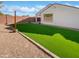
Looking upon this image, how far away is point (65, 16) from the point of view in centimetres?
2467

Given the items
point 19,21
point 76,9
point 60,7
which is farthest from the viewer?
point 19,21

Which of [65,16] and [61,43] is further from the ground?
[61,43]

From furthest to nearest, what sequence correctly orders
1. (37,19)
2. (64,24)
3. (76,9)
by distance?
(37,19)
(64,24)
(76,9)

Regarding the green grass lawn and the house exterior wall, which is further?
the house exterior wall

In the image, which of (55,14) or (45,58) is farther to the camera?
(55,14)

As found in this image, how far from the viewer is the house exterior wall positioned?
72.7 ft

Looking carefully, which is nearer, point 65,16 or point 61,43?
point 61,43

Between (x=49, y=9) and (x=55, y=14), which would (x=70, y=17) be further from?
(x=49, y=9)

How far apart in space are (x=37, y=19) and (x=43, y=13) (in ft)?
32.5

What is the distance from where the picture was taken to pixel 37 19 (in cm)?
4325

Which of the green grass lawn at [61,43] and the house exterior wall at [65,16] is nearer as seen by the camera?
the green grass lawn at [61,43]

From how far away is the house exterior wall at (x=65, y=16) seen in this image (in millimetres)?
22150

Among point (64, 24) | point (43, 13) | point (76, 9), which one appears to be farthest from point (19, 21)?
point (76, 9)

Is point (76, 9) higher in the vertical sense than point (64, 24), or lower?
higher
